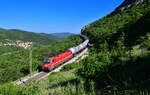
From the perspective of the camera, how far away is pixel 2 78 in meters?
29.4

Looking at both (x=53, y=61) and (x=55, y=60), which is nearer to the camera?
(x=53, y=61)

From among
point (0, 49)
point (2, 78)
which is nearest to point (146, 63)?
point (2, 78)

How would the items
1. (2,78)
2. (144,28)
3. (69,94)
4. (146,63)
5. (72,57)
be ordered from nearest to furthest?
1. (69,94)
2. (146,63)
3. (144,28)
4. (2,78)
5. (72,57)

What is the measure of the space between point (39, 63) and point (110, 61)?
103ft

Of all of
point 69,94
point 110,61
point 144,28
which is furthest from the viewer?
point 144,28

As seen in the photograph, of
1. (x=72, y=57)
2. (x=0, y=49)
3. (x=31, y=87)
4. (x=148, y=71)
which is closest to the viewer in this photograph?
(x=148, y=71)

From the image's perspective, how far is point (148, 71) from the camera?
20.6 ft

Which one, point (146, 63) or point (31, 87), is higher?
point (146, 63)

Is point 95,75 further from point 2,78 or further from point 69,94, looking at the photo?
point 2,78

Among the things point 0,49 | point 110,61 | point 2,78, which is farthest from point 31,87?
point 0,49

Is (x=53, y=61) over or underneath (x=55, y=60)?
underneath

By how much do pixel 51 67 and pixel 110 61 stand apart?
22203 millimetres

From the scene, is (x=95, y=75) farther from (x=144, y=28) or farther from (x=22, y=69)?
(x=22, y=69)

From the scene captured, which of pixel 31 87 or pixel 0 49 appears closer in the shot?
pixel 31 87
